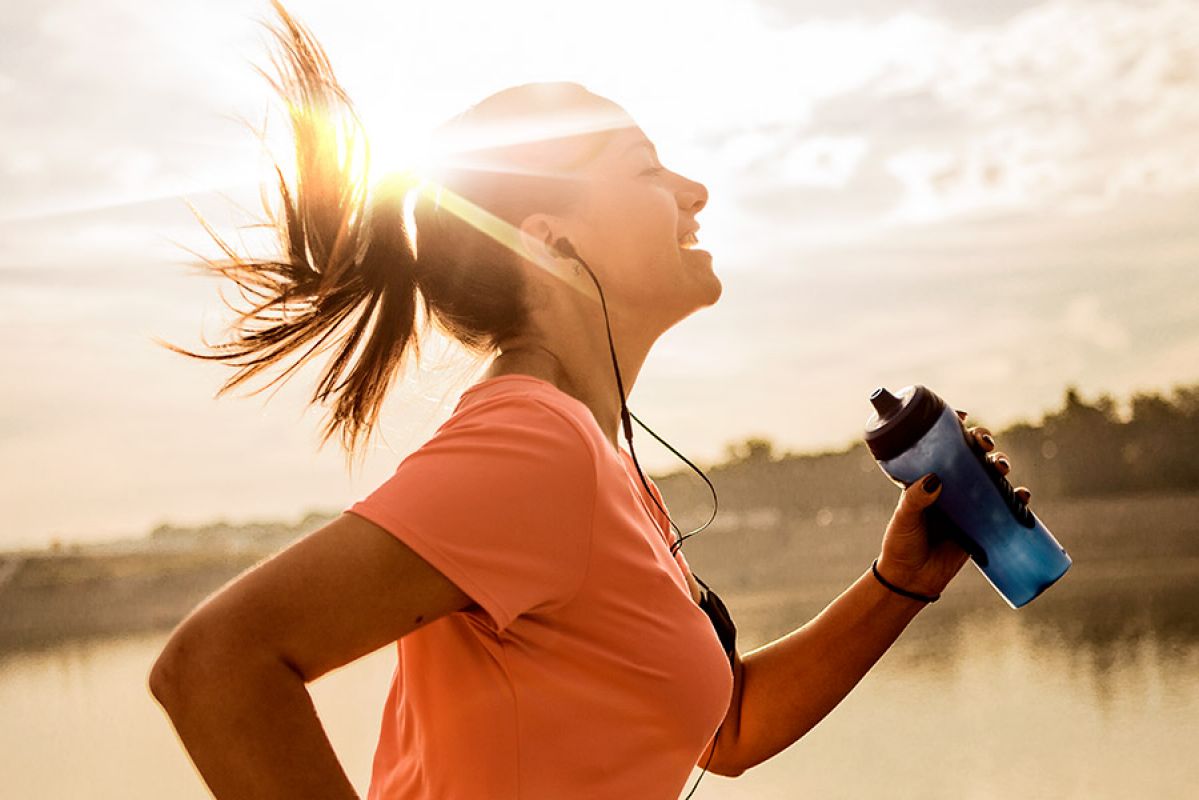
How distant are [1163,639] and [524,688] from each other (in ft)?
96.8

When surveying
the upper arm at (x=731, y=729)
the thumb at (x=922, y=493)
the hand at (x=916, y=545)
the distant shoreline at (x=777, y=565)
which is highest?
the thumb at (x=922, y=493)

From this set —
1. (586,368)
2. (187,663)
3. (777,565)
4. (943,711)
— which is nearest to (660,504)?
(586,368)

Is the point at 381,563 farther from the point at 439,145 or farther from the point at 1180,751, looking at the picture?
the point at 1180,751

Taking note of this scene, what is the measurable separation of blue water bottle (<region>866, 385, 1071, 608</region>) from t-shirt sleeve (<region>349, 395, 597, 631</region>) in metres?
0.68

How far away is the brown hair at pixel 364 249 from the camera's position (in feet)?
3.76

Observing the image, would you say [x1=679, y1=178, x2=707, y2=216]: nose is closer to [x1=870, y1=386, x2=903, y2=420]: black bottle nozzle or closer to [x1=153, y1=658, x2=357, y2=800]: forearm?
[x1=870, y1=386, x2=903, y2=420]: black bottle nozzle

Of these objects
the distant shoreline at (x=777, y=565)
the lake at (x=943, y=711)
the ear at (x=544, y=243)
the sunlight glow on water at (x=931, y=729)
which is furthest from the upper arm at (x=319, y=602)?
the distant shoreline at (x=777, y=565)

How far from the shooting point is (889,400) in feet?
5.00

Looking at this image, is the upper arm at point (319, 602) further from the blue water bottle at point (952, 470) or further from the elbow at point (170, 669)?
the blue water bottle at point (952, 470)

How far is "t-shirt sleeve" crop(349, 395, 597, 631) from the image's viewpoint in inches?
32.5

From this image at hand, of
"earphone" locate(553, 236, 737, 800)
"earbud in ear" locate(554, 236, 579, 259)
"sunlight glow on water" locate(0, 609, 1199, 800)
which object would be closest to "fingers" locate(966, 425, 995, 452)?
"earphone" locate(553, 236, 737, 800)

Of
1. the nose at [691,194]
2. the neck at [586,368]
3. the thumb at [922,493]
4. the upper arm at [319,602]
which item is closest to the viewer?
the upper arm at [319,602]

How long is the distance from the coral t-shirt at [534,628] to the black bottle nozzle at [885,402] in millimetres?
586

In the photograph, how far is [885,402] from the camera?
1.52 m
